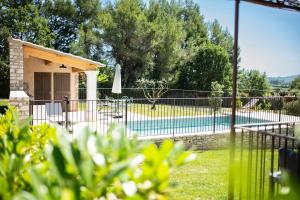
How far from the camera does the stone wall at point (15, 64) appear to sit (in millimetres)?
11391

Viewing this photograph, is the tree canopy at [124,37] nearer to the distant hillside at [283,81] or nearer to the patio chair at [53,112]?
the distant hillside at [283,81]

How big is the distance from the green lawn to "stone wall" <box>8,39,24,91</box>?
22.5 ft

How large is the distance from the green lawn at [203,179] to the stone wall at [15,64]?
6872mm

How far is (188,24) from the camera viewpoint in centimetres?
3588

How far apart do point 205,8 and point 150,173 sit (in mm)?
41061

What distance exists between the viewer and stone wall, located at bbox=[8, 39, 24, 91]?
11391 millimetres

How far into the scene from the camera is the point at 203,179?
23.5ft

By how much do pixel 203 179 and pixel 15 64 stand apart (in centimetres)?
796

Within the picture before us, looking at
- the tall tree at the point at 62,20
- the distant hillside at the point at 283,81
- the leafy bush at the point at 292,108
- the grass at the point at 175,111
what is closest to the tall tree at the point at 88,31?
the tall tree at the point at 62,20

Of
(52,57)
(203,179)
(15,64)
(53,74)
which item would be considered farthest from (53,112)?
(53,74)

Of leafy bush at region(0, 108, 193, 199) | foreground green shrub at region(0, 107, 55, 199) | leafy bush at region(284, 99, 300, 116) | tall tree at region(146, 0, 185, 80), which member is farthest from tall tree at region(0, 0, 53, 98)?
leafy bush at region(0, 108, 193, 199)

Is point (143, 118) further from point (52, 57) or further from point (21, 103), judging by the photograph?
point (21, 103)

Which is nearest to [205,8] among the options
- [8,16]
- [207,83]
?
[207,83]

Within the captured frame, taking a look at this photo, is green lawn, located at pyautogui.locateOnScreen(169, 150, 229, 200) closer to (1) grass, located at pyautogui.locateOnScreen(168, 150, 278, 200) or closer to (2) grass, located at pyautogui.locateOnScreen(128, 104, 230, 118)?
(1) grass, located at pyautogui.locateOnScreen(168, 150, 278, 200)
